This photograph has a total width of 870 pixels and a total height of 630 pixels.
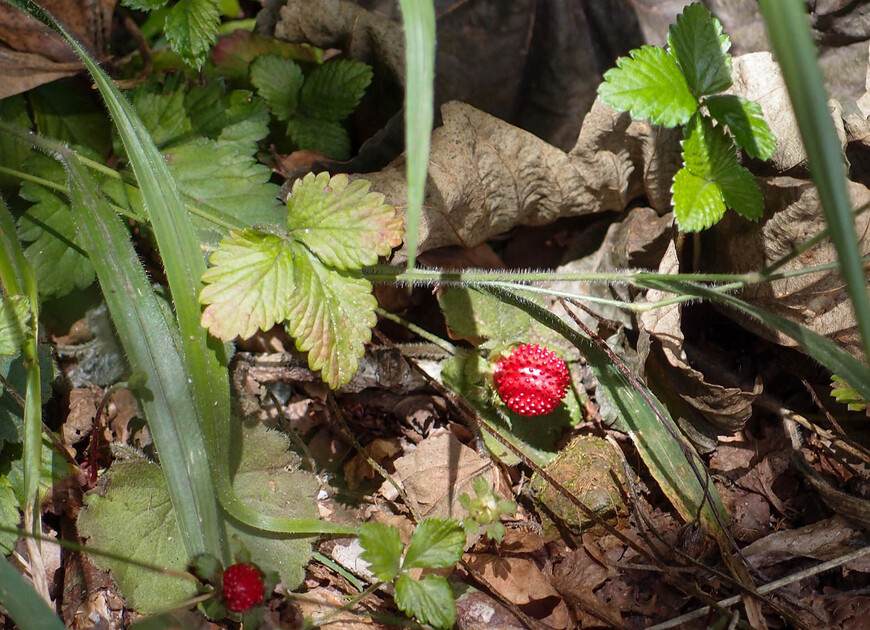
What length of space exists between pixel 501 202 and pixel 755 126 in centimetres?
74

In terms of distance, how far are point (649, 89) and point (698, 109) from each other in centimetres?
17

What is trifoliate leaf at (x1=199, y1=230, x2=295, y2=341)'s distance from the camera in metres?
1.49

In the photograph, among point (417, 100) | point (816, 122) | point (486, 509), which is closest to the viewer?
point (816, 122)

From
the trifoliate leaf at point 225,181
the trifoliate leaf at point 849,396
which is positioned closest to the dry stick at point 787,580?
the trifoliate leaf at point 849,396

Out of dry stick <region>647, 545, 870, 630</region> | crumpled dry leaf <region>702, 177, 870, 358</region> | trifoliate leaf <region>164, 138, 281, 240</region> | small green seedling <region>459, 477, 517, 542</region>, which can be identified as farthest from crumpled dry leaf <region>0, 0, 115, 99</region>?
dry stick <region>647, 545, 870, 630</region>

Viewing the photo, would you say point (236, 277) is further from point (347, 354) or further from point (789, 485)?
point (789, 485)

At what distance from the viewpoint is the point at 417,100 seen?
3.58 feet

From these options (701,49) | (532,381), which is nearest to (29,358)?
(532,381)

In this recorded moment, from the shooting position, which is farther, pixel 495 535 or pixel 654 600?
pixel 654 600

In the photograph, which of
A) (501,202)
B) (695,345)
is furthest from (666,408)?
(501,202)

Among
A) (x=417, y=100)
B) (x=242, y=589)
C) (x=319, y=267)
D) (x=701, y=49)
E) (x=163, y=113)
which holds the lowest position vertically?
(x=242, y=589)

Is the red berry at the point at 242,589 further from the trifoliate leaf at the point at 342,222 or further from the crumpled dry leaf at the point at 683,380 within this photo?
the crumpled dry leaf at the point at 683,380

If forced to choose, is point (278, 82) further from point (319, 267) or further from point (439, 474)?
point (439, 474)

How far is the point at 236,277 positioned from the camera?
1.51m
